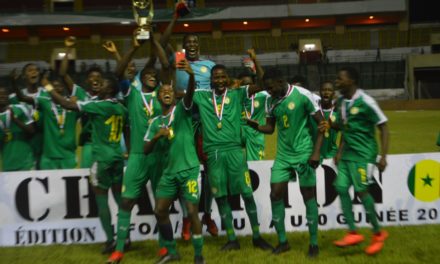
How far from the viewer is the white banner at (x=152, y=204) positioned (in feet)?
22.8

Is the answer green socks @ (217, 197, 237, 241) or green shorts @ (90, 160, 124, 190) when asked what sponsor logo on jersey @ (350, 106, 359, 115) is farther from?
green shorts @ (90, 160, 124, 190)

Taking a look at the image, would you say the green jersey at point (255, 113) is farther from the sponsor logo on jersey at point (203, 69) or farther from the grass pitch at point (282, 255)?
the grass pitch at point (282, 255)

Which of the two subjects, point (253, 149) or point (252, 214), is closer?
point (252, 214)

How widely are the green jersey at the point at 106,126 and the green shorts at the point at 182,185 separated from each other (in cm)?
91

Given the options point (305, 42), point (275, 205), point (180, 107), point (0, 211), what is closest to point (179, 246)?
point (275, 205)

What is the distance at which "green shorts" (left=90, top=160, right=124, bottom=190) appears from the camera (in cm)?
622

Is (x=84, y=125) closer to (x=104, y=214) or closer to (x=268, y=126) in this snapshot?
(x=104, y=214)

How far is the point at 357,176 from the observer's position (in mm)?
6062

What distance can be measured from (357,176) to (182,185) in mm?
2067

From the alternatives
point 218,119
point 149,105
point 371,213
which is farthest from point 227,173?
point 371,213

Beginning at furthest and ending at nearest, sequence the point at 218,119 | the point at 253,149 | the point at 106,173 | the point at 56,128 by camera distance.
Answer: the point at 253,149 < the point at 56,128 < the point at 218,119 < the point at 106,173

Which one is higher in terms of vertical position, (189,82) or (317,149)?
(189,82)

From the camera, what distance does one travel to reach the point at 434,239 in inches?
259

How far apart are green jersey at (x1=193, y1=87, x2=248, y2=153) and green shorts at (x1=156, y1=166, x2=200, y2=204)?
0.80 m
